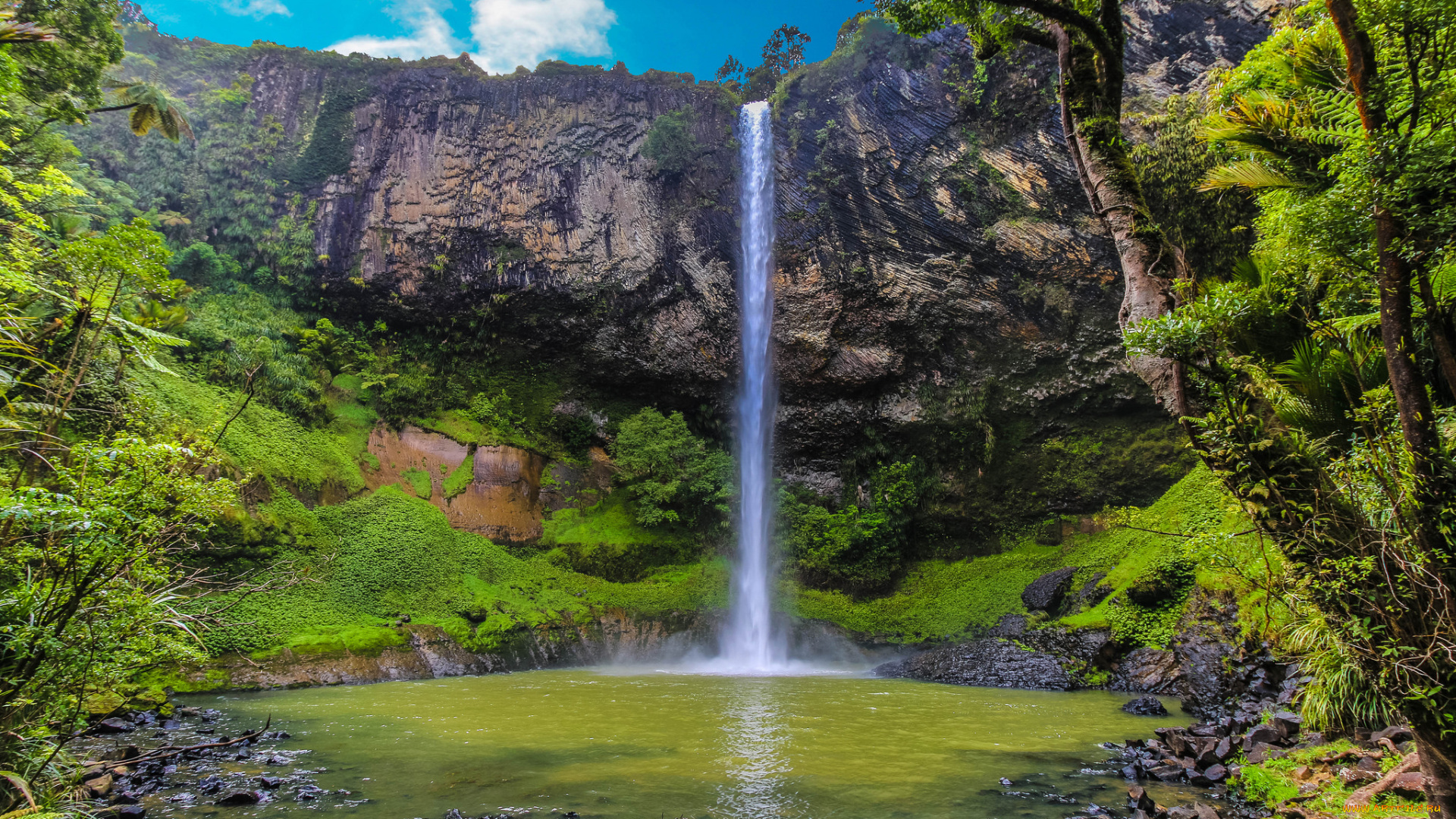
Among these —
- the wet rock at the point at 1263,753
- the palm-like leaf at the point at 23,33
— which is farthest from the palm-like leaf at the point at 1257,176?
the palm-like leaf at the point at 23,33

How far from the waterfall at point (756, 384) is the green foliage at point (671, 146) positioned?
1589mm

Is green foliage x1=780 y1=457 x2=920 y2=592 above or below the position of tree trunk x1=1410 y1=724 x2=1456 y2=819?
above

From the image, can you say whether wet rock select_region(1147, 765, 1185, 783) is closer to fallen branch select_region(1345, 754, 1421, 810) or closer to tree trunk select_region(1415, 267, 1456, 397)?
fallen branch select_region(1345, 754, 1421, 810)

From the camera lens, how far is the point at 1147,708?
752 centimetres

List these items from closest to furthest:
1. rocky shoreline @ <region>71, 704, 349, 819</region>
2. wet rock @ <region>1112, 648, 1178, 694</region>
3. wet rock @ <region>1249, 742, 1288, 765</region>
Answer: rocky shoreline @ <region>71, 704, 349, 819</region> < wet rock @ <region>1249, 742, 1288, 765</region> < wet rock @ <region>1112, 648, 1178, 694</region>

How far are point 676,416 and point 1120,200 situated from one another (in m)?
14.9

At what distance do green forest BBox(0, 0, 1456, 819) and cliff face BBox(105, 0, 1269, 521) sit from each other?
0.75ft

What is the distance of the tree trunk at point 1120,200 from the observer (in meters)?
3.77

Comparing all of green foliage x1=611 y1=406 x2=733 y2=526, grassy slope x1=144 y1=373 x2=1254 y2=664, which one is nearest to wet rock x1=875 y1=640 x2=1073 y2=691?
→ grassy slope x1=144 y1=373 x2=1254 y2=664

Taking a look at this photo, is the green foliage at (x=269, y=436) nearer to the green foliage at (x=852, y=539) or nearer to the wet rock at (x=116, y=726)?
the wet rock at (x=116, y=726)

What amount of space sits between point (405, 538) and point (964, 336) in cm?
1454

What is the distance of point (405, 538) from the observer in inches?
547

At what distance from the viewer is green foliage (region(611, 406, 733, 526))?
17.0 metres

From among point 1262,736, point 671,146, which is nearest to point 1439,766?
point 1262,736
